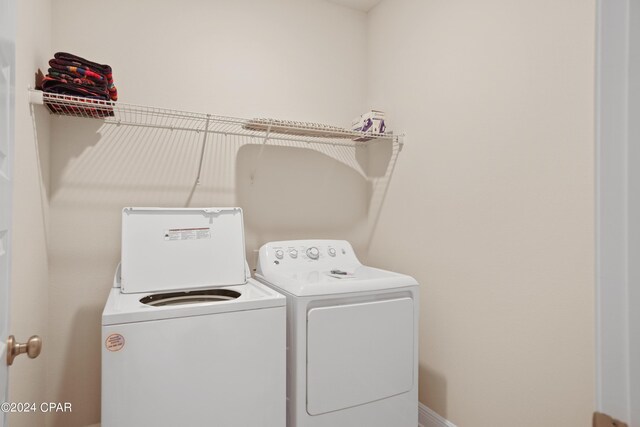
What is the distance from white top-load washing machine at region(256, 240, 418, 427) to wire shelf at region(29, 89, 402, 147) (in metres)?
0.86

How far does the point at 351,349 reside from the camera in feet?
5.46

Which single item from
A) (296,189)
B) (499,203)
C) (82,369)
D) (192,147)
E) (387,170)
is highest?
(192,147)

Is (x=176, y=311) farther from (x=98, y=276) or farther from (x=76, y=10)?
(x=76, y=10)

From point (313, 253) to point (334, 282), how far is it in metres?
0.57

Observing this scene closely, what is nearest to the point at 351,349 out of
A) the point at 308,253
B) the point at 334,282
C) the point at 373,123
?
the point at 334,282

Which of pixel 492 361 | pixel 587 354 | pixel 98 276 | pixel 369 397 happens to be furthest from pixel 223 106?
pixel 587 354

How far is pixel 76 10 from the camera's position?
1893mm

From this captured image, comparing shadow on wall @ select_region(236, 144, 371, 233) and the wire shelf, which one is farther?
shadow on wall @ select_region(236, 144, 371, 233)

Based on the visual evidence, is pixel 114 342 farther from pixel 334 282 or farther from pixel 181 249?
pixel 334 282

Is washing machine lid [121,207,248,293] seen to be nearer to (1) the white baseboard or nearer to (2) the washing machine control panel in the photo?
(2) the washing machine control panel

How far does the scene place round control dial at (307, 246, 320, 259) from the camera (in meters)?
2.22

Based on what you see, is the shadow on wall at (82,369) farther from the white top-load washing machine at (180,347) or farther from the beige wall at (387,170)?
the white top-load washing machine at (180,347)

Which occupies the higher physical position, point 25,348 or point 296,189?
point 296,189

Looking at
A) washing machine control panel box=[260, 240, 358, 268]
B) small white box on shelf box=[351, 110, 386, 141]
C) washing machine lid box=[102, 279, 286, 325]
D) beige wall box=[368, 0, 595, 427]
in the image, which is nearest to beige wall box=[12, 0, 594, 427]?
beige wall box=[368, 0, 595, 427]
